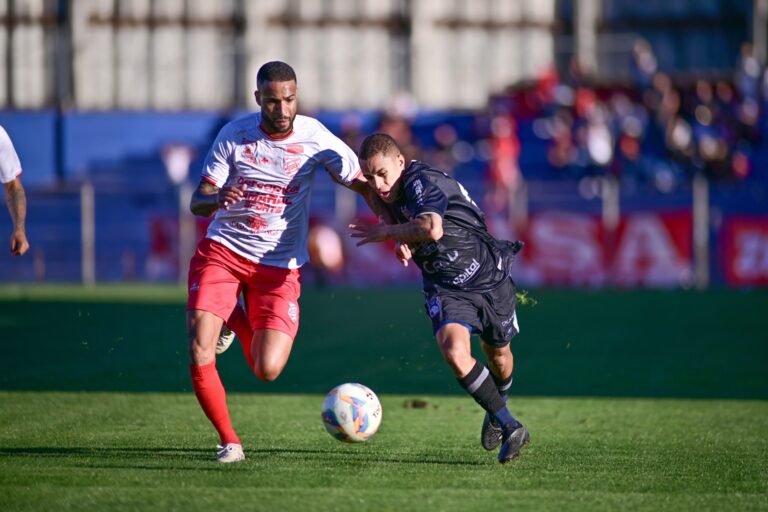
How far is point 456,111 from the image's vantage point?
1297 inches

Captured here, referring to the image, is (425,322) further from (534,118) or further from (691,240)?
(534,118)

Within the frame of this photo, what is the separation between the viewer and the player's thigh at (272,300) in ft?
25.8

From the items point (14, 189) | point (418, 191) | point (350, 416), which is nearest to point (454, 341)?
point (350, 416)

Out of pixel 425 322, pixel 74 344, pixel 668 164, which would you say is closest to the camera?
pixel 74 344

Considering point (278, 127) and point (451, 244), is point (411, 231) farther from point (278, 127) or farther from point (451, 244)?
point (278, 127)

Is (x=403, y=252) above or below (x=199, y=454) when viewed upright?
above

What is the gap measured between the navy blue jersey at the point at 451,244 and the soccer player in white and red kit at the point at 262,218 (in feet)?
1.32

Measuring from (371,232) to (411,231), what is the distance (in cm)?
23

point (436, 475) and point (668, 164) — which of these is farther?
point (668, 164)

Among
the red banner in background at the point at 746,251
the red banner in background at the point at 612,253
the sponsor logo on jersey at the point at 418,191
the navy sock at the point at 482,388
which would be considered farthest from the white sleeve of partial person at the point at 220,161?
the red banner in background at the point at 746,251

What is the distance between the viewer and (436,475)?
6.89 metres

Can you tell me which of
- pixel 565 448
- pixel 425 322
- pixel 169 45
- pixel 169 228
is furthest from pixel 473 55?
pixel 565 448

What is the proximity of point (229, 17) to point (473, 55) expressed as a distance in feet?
22.3

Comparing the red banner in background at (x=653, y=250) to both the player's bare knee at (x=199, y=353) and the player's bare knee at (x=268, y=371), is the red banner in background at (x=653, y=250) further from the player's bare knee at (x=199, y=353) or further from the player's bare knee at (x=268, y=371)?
the player's bare knee at (x=199, y=353)
